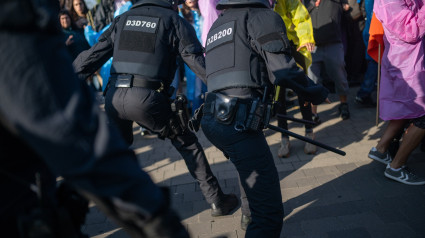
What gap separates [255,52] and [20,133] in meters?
1.60

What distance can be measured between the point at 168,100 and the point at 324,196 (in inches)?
67.8

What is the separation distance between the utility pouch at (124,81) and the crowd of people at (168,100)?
0.03 feet

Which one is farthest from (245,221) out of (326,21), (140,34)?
(326,21)

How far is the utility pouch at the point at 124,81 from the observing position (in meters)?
2.63

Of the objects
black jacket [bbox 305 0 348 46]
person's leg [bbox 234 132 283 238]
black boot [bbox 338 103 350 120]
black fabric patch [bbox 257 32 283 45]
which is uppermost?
black fabric patch [bbox 257 32 283 45]

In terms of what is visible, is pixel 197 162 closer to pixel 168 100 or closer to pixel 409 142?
pixel 168 100

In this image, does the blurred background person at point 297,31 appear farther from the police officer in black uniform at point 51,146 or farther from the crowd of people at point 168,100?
the police officer in black uniform at point 51,146

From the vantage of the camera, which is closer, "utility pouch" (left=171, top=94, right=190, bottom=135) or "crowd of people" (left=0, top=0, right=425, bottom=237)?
"crowd of people" (left=0, top=0, right=425, bottom=237)

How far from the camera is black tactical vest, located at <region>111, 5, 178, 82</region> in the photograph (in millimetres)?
2645

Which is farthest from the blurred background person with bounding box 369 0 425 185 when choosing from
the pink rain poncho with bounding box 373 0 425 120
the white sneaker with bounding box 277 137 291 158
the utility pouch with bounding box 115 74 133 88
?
the utility pouch with bounding box 115 74 133 88

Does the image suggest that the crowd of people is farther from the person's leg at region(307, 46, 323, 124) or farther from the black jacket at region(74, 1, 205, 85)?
the person's leg at region(307, 46, 323, 124)

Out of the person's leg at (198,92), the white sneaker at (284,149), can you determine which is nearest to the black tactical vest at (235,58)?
the white sneaker at (284,149)

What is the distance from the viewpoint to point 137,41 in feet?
8.73

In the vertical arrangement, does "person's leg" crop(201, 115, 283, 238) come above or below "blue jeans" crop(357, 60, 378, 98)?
above
